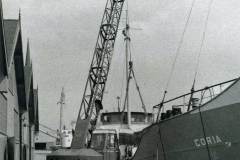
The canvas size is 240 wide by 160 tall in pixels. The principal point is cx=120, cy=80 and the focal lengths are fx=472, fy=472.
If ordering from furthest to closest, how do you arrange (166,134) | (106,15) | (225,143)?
(106,15) → (166,134) → (225,143)

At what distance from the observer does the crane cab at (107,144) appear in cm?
2388

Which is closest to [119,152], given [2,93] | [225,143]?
[2,93]

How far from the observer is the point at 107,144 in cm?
2414

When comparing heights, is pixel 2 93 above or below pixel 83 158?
above

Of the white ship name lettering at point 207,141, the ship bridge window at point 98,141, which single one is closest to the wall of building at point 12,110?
the ship bridge window at point 98,141

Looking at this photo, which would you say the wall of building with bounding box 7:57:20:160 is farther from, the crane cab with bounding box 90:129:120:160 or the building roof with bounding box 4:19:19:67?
the crane cab with bounding box 90:129:120:160

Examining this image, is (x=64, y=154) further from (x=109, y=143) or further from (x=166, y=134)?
(x=166, y=134)

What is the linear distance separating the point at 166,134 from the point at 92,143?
35.3 feet

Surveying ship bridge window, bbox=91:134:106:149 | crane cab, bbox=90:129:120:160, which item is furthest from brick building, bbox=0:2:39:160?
crane cab, bbox=90:129:120:160

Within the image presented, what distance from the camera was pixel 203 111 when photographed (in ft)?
41.6

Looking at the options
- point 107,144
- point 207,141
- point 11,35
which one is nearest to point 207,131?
point 207,141

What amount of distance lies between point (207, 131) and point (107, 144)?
39.9 ft

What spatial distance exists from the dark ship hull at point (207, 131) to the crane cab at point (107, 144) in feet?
29.5

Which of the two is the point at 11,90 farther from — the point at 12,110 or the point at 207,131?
the point at 207,131
